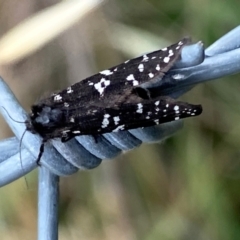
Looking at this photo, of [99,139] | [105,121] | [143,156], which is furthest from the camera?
[143,156]

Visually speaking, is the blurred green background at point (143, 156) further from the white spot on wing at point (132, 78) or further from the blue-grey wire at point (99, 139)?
the blue-grey wire at point (99, 139)

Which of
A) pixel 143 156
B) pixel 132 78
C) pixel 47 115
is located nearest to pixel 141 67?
pixel 132 78

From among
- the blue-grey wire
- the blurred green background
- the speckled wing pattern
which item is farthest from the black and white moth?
the blurred green background

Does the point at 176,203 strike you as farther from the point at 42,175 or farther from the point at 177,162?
the point at 42,175

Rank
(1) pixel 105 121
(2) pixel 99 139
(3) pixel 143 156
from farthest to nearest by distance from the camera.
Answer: (3) pixel 143 156 < (1) pixel 105 121 < (2) pixel 99 139

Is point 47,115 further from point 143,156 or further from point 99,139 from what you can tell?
point 143,156

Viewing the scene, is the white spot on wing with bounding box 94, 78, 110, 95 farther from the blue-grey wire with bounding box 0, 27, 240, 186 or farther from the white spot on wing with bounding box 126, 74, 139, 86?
the blue-grey wire with bounding box 0, 27, 240, 186

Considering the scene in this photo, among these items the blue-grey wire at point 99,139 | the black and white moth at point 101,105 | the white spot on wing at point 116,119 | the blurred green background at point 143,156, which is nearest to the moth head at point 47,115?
the black and white moth at point 101,105
